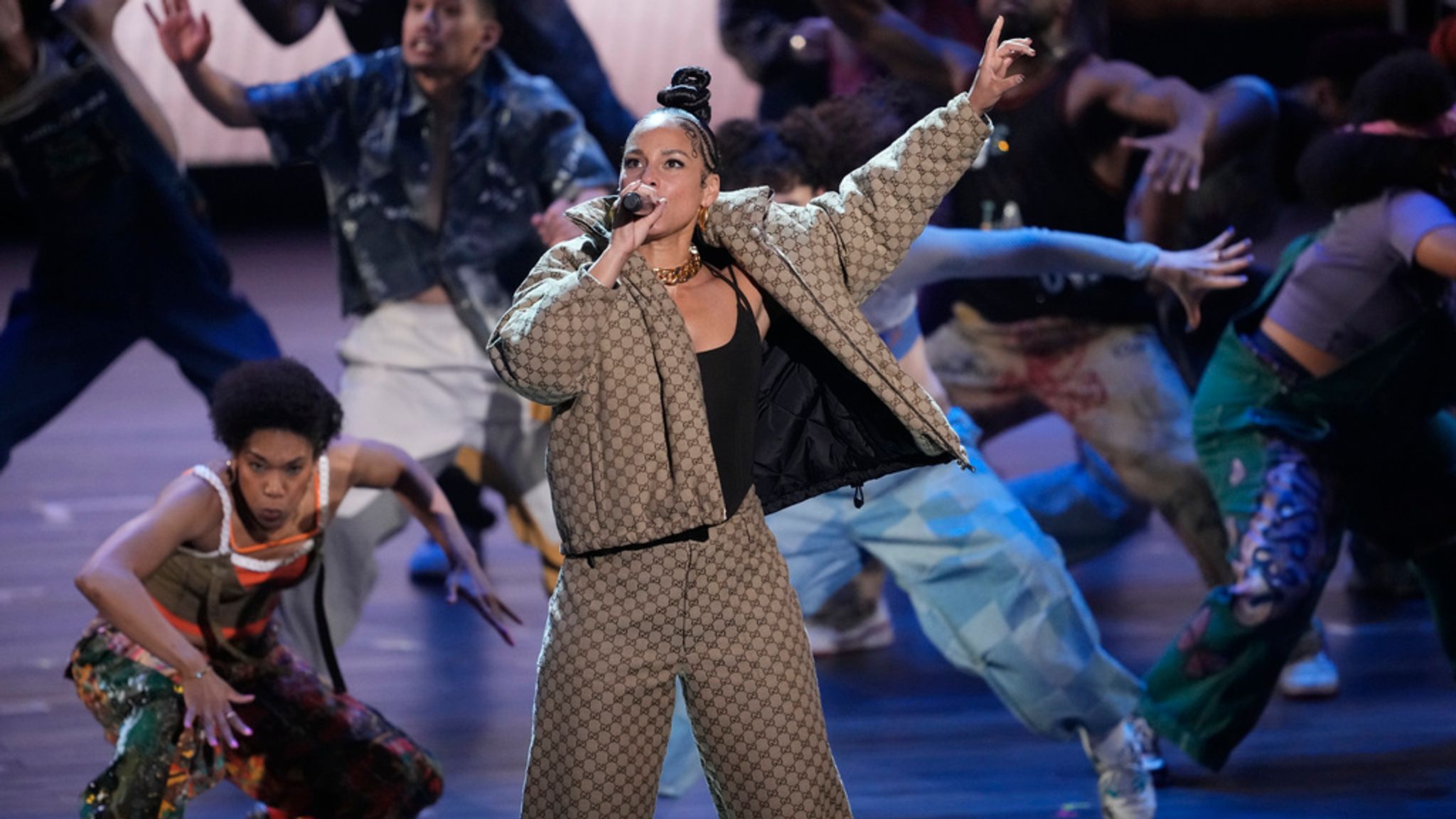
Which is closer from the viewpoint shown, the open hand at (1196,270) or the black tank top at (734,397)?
the black tank top at (734,397)

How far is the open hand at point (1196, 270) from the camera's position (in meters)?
3.49

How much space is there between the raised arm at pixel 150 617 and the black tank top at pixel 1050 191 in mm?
2533

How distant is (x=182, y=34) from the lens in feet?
16.0

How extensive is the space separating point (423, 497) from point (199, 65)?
1.81 metres

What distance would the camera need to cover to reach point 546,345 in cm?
262

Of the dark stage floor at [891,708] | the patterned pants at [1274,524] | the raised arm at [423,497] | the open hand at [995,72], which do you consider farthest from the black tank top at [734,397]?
the patterned pants at [1274,524]

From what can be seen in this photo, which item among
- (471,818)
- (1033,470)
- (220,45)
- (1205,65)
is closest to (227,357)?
(471,818)

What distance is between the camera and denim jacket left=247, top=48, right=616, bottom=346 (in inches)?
193

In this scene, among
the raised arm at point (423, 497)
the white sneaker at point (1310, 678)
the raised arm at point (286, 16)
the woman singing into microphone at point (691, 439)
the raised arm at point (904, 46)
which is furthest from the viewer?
the raised arm at point (286, 16)

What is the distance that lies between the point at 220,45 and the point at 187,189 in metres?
→ 2.18

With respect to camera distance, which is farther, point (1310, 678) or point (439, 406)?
point (439, 406)

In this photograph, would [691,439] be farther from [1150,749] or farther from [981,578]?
[1150,749]

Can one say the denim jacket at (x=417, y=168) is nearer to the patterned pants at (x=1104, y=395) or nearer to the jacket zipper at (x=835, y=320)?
the patterned pants at (x=1104, y=395)

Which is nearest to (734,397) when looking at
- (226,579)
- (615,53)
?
(226,579)
